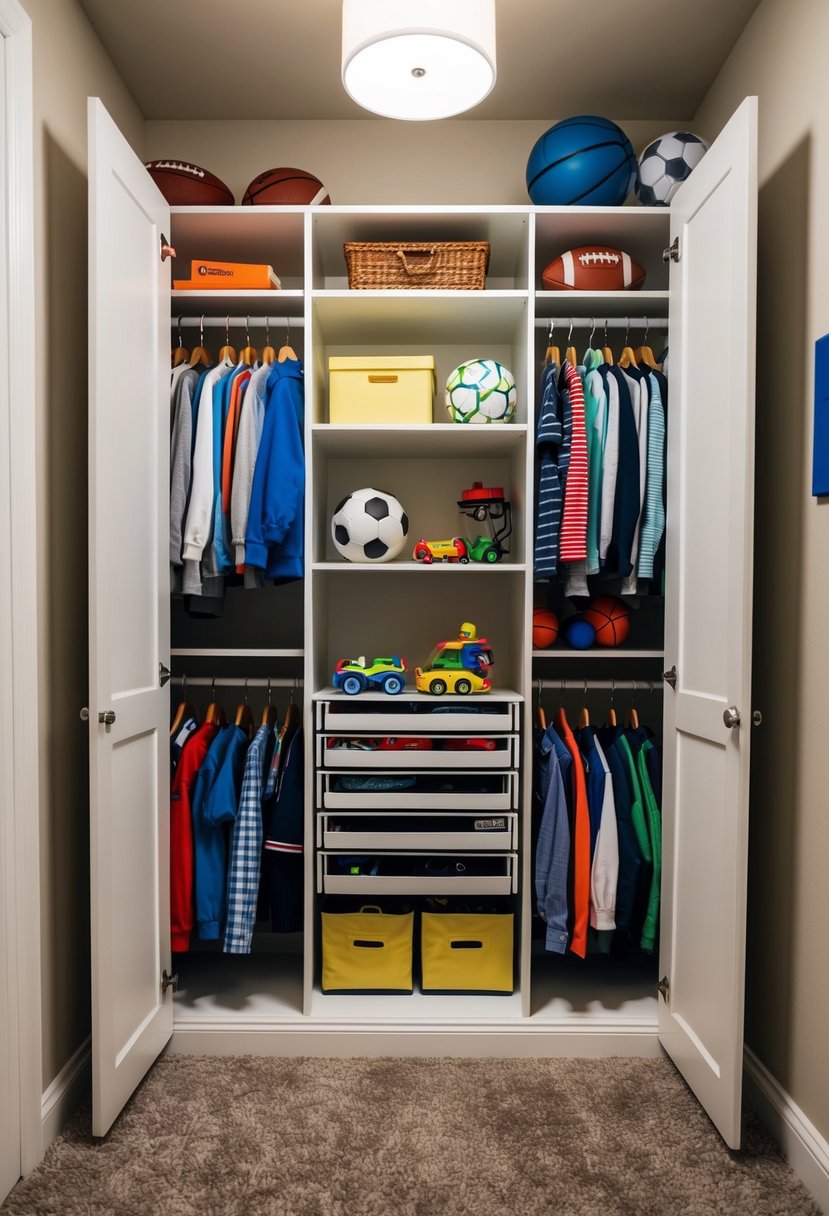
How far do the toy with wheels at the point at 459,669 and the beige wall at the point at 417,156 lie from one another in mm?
1507

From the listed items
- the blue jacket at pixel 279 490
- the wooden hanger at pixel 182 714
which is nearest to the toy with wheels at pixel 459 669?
the blue jacket at pixel 279 490

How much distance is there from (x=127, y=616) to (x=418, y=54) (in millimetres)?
1440

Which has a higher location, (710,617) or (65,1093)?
(710,617)

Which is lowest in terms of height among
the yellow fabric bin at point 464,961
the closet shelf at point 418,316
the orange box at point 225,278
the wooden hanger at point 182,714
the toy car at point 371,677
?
the yellow fabric bin at point 464,961

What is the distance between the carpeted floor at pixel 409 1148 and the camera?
1.77 m

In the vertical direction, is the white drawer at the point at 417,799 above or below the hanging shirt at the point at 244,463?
below

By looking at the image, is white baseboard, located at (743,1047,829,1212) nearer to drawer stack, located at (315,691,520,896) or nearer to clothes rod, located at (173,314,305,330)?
drawer stack, located at (315,691,520,896)

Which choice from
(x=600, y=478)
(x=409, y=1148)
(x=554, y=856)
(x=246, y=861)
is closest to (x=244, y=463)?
(x=600, y=478)

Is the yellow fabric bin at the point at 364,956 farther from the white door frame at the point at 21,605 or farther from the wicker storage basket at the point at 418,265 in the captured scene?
the wicker storage basket at the point at 418,265

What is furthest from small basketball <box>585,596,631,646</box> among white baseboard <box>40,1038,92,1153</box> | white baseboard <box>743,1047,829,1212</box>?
white baseboard <box>40,1038,92,1153</box>

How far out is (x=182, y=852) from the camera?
249 cm

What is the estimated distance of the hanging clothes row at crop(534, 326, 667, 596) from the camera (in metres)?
2.41

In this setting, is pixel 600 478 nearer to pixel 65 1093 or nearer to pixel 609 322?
pixel 609 322

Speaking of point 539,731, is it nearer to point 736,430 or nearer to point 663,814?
point 663,814
